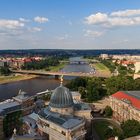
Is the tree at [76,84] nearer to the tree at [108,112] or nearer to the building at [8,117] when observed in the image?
the tree at [108,112]

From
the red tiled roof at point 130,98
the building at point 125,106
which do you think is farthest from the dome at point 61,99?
the red tiled roof at point 130,98

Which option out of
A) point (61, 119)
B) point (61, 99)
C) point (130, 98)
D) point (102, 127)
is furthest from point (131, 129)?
point (130, 98)

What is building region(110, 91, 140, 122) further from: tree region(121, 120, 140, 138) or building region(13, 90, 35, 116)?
building region(13, 90, 35, 116)

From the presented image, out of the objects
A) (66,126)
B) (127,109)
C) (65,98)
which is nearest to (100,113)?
(127,109)

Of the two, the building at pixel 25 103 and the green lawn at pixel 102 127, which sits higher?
the building at pixel 25 103

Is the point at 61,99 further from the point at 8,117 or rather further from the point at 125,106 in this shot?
the point at 125,106
